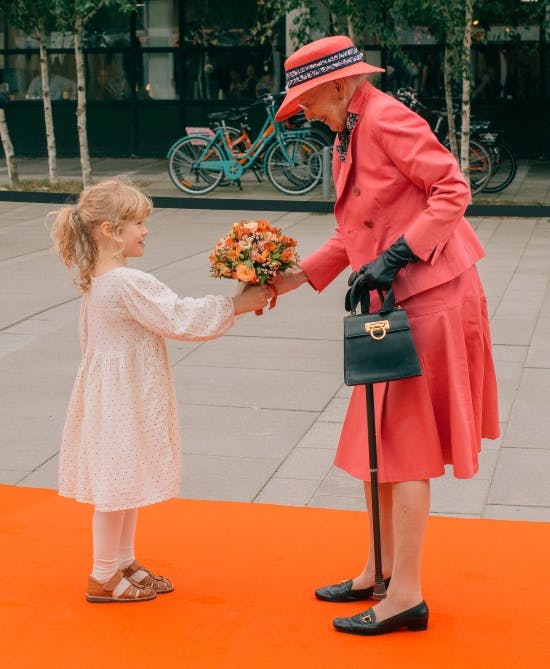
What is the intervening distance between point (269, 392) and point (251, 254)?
3.14 m

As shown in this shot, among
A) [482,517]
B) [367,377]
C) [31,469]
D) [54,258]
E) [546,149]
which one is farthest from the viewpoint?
[546,149]

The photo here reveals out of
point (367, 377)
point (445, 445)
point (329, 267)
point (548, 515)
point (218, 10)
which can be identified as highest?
point (218, 10)

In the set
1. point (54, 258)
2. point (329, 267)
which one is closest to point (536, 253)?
point (54, 258)

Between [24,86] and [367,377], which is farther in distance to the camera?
[24,86]

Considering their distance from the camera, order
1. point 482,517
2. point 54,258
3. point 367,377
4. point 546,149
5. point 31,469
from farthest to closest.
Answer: point 546,149 → point 54,258 → point 31,469 → point 482,517 → point 367,377

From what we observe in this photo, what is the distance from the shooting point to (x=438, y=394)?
388cm

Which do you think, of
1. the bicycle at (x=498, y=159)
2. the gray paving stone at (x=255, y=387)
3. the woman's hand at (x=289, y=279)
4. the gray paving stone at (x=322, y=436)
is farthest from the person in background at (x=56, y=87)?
the woman's hand at (x=289, y=279)

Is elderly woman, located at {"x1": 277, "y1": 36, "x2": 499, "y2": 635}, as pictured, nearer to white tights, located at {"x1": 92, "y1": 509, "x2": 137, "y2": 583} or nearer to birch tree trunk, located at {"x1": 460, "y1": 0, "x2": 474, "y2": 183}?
white tights, located at {"x1": 92, "y1": 509, "x2": 137, "y2": 583}

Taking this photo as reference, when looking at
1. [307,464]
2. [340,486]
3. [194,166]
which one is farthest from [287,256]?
[194,166]

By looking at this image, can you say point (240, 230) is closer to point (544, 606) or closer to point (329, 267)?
point (329, 267)

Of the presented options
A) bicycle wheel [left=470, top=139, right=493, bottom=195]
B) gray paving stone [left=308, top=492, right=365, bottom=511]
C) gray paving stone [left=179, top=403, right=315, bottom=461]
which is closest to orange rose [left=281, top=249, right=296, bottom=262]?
gray paving stone [left=308, top=492, right=365, bottom=511]

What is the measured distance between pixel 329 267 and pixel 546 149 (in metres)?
17.5

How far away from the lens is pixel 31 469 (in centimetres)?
573

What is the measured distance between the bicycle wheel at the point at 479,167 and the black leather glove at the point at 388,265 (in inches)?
509
